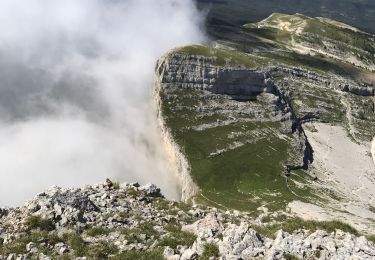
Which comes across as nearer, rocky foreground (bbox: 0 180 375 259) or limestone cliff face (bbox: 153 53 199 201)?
rocky foreground (bbox: 0 180 375 259)

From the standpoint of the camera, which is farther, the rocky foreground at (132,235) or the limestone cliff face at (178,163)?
the limestone cliff face at (178,163)

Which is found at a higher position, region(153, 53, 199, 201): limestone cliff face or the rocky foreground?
the rocky foreground

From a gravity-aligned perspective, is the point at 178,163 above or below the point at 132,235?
below

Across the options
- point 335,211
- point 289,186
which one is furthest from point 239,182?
point 335,211

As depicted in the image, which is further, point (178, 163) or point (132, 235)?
point (178, 163)

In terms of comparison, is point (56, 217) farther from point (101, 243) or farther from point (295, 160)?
point (295, 160)

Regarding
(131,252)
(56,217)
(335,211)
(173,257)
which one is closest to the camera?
(173,257)

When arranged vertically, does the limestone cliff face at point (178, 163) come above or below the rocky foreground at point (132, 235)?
below

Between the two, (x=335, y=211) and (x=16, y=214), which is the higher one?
(x=16, y=214)
